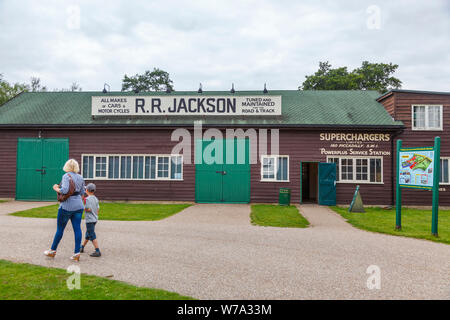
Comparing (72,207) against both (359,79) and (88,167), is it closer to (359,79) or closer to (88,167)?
(88,167)

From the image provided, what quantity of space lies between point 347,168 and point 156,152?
9.88m

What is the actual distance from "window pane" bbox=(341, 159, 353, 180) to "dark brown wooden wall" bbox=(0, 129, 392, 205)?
42 cm

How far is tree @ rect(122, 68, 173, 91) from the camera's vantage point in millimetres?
44438

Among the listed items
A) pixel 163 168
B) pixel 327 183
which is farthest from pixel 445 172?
pixel 163 168

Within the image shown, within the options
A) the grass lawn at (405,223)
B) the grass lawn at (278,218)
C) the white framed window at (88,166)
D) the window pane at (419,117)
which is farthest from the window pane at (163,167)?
the window pane at (419,117)

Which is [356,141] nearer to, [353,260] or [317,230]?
[317,230]

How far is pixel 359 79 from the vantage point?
36375mm

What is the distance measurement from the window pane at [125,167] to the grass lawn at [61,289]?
11.2 metres

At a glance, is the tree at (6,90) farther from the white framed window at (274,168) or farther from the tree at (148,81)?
the white framed window at (274,168)

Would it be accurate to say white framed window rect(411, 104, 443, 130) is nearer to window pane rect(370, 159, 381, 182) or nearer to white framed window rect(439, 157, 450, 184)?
white framed window rect(439, 157, 450, 184)

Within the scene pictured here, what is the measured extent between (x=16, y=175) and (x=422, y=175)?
59.6 feet

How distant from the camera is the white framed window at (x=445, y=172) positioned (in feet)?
49.9

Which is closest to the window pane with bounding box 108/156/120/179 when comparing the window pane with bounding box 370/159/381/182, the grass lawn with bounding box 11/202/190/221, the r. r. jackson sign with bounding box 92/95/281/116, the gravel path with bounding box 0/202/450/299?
the r. r. jackson sign with bounding box 92/95/281/116

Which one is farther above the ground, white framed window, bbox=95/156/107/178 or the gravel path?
white framed window, bbox=95/156/107/178
